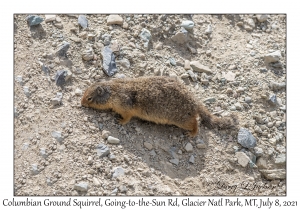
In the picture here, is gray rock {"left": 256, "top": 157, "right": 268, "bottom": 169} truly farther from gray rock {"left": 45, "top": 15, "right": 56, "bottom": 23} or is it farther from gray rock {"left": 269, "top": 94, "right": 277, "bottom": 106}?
gray rock {"left": 45, "top": 15, "right": 56, "bottom": 23}

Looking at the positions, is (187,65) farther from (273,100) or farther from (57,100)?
(57,100)

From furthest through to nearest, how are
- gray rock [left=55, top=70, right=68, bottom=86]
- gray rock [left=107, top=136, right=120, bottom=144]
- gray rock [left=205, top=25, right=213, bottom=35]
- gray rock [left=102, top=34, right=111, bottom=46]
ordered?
1. gray rock [left=205, top=25, right=213, bottom=35]
2. gray rock [left=102, top=34, right=111, bottom=46]
3. gray rock [left=55, top=70, right=68, bottom=86]
4. gray rock [left=107, top=136, right=120, bottom=144]

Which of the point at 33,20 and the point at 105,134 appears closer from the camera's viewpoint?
the point at 105,134

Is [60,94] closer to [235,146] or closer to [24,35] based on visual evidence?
[24,35]

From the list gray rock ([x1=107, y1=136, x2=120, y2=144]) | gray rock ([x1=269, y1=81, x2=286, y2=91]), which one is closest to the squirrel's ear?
gray rock ([x1=107, y1=136, x2=120, y2=144])

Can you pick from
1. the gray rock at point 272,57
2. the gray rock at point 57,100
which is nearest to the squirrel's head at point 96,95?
the gray rock at point 57,100

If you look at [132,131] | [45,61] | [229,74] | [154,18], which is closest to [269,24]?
[229,74]

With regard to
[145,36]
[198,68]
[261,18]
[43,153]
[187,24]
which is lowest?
[43,153]

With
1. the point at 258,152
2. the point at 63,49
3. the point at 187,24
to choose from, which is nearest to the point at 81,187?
the point at 63,49
